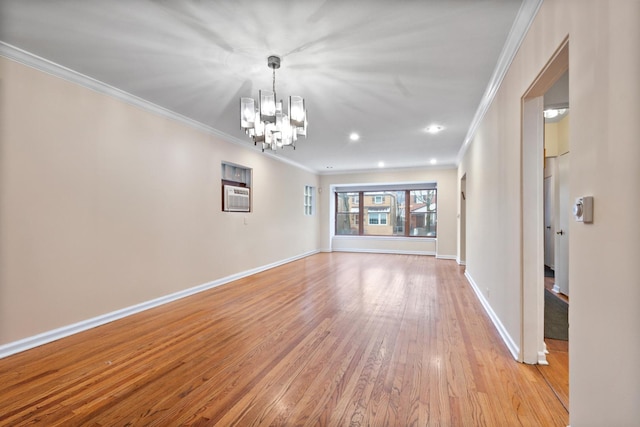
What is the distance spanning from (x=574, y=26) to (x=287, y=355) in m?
2.78

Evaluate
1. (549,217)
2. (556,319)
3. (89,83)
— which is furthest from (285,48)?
(549,217)

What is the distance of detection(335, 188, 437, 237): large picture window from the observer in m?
8.54

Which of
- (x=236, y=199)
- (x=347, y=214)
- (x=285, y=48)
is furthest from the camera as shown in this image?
(x=347, y=214)

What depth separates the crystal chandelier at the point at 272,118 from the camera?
8.71 feet

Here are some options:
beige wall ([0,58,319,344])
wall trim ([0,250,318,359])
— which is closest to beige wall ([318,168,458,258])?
beige wall ([0,58,319,344])

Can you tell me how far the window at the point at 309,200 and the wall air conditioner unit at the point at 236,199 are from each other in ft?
9.30

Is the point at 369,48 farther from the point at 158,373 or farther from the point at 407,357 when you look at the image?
the point at 158,373

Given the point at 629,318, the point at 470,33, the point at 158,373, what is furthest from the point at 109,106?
the point at 629,318

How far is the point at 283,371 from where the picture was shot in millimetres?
2145

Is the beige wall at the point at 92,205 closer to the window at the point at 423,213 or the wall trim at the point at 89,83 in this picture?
the wall trim at the point at 89,83

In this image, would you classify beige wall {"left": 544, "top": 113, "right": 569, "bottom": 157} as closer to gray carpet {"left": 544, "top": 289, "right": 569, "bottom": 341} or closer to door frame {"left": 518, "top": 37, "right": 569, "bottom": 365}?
gray carpet {"left": 544, "top": 289, "right": 569, "bottom": 341}

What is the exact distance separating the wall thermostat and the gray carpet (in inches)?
78.8

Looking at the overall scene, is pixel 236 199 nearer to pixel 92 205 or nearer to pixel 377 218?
pixel 92 205

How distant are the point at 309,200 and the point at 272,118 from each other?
586cm
